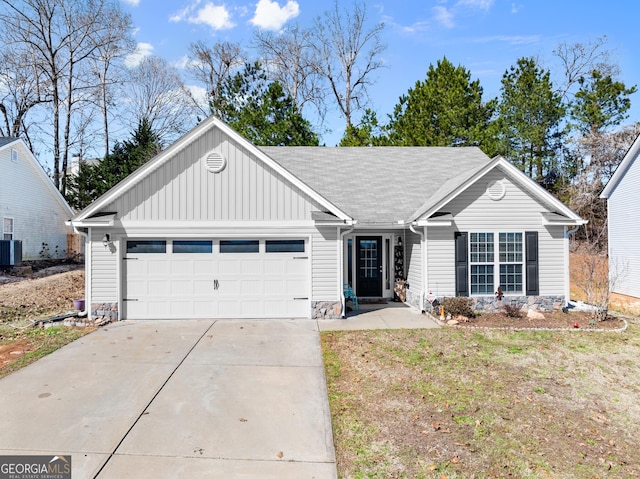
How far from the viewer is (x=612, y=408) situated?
5453mm

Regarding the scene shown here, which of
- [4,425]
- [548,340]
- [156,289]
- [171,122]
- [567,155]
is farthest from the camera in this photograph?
[171,122]

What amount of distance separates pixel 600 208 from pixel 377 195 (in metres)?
19.5

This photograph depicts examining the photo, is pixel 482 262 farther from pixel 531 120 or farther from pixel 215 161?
pixel 531 120

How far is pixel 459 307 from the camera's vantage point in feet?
34.1

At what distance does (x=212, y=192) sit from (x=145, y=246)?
2.41 metres

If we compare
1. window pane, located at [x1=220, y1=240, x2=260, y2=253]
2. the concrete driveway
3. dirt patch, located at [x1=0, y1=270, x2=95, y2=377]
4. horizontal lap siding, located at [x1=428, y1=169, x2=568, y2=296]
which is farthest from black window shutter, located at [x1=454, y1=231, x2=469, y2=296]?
dirt patch, located at [x1=0, y1=270, x2=95, y2=377]

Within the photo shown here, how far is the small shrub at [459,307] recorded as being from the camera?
10.4 metres

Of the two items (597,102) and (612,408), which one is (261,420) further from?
(597,102)

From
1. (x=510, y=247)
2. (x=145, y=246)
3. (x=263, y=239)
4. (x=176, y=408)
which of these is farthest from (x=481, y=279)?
(x=145, y=246)

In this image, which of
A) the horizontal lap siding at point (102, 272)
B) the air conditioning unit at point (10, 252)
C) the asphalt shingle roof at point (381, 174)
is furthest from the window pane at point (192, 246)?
the air conditioning unit at point (10, 252)

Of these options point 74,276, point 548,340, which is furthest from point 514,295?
point 74,276

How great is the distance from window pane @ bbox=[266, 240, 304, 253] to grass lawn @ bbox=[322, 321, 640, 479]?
2938 mm

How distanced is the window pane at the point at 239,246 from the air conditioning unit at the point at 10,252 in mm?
14549

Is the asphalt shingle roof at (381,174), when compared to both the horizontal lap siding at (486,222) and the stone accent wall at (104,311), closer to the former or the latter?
the horizontal lap siding at (486,222)
